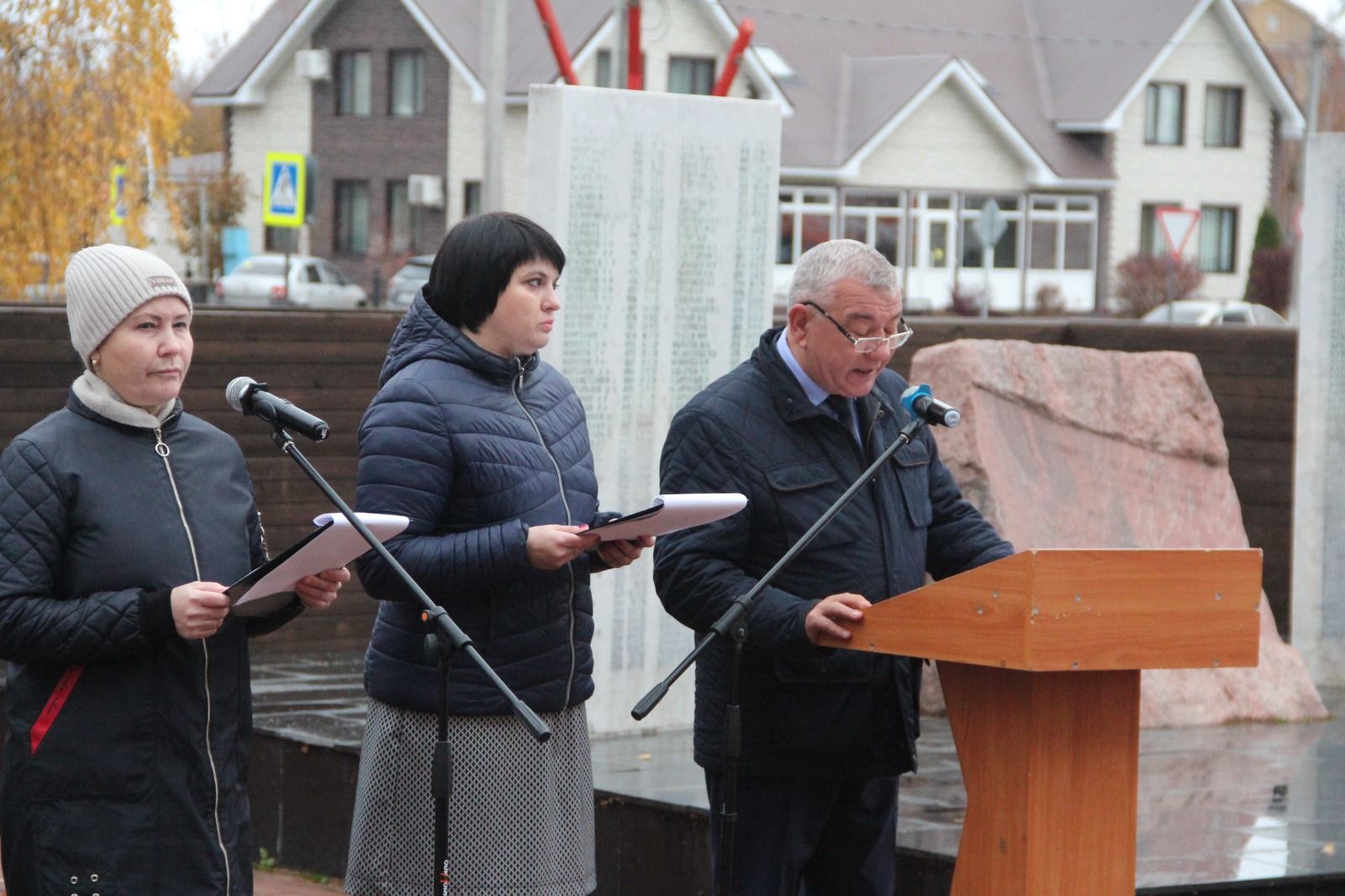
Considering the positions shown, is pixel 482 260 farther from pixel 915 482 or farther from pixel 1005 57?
pixel 1005 57

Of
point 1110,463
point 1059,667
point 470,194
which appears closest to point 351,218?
point 470,194

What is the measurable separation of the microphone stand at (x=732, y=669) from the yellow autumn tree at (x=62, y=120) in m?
13.9

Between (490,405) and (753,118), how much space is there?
11.9 feet

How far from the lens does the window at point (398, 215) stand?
47.2 m

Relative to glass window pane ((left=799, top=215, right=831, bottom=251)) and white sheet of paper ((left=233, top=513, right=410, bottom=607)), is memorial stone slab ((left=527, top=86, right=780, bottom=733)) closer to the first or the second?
white sheet of paper ((left=233, top=513, right=410, bottom=607))

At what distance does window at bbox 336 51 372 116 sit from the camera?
4744cm

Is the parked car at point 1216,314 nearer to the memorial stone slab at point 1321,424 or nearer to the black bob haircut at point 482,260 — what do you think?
the memorial stone slab at point 1321,424

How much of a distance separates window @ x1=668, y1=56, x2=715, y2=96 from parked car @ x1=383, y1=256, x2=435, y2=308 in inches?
311

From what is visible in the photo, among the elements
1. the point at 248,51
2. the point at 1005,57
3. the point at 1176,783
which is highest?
the point at 1005,57

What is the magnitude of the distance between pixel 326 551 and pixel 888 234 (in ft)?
152

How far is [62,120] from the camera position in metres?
17.1

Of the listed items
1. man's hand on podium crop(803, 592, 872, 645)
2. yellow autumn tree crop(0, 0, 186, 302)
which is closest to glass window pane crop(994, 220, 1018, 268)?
yellow autumn tree crop(0, 0, 186, 302)

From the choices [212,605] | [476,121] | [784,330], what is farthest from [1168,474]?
[476,121]

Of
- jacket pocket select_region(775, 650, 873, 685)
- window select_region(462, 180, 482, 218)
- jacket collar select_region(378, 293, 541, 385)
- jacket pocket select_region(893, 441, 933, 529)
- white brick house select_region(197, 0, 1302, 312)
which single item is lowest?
jacket pocket select_region(775, 650, 873, 685)
